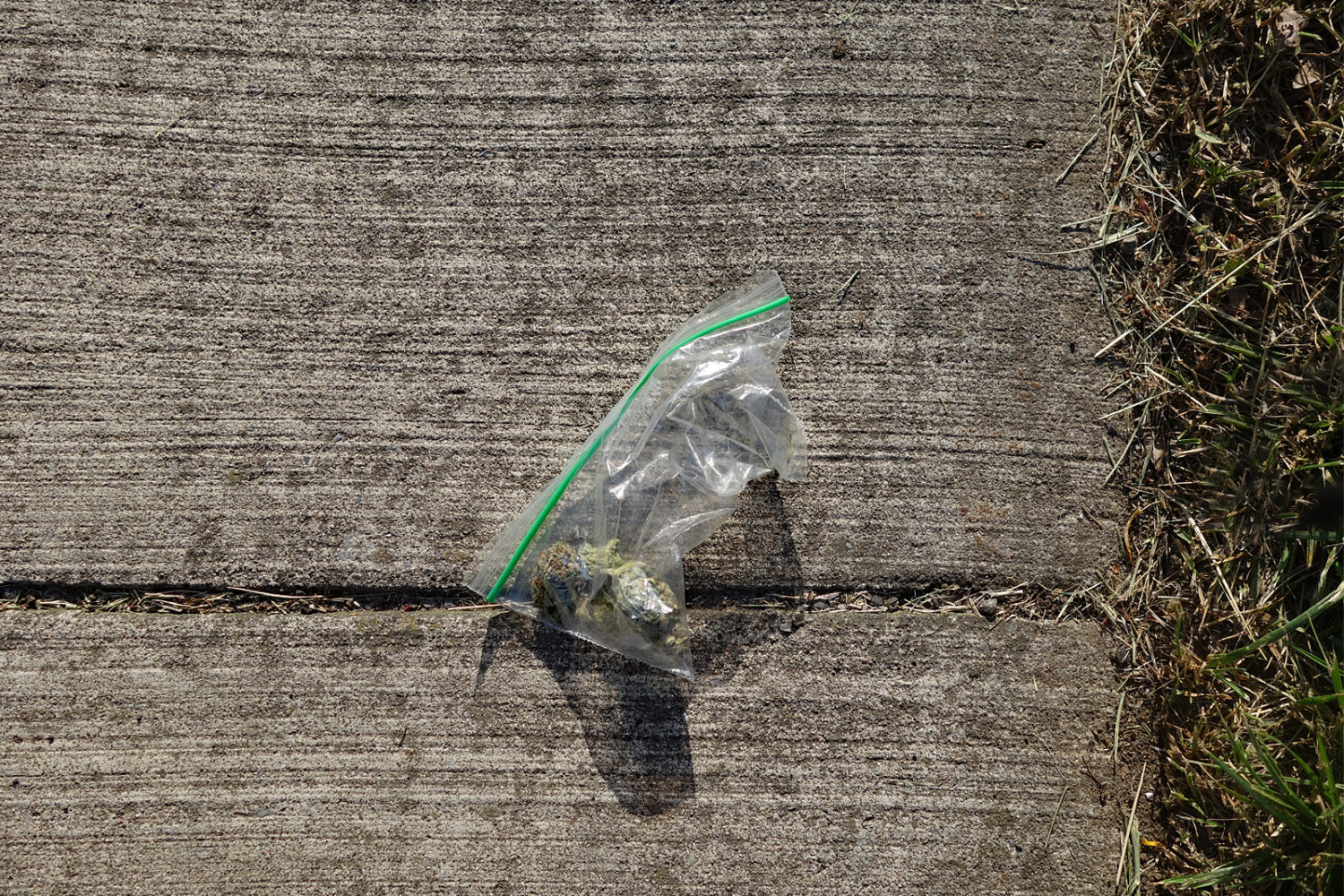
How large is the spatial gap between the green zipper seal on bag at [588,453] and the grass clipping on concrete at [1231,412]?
951 millimetres

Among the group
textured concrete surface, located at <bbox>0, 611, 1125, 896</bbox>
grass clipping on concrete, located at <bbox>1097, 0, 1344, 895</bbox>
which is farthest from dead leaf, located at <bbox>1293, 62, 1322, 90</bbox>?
textured concrete surface, located at <bbox>0, 611, 1125, 896</bbox>

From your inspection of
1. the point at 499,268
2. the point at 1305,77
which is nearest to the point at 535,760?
the point at 499,268

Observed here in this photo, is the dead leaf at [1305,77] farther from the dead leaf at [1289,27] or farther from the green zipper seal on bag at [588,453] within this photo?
the green zipper seal on bag at [588,453]

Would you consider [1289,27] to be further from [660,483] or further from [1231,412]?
[660,483]

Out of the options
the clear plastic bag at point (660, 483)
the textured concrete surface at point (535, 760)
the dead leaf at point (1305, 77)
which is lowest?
the textured concrete surface at point (535, 760)

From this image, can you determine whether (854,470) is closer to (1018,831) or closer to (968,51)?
(1018,831)

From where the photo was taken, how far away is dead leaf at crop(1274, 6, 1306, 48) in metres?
2.07

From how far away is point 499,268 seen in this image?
2.15 m

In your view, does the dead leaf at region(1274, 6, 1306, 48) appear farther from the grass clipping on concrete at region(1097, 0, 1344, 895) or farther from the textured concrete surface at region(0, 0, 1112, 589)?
the textured concrete surface at region(0, 0, 1112, 589)

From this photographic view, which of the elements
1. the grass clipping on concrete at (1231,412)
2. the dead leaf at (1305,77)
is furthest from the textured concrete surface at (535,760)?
the dead leaf at (1305,77)

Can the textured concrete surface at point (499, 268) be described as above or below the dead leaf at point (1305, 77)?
below

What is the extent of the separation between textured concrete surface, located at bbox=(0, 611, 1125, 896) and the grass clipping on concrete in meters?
0.23

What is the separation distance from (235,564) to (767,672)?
53.1 inches

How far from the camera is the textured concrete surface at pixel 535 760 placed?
2008 millimetres
